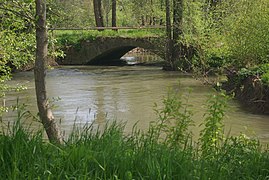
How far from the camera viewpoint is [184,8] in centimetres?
2527

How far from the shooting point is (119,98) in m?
17.8

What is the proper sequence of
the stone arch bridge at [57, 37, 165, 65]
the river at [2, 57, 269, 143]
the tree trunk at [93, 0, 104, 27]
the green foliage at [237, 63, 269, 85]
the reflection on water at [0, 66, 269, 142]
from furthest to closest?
the tree trunk at [93, 0, 104, 27]
the stone arch bridge at [57, 37, 165, 65]
the green foliage at [237, 63, 269, 85]
the reflection on water at [0, 66, 269, 142]
the river at [2, 57, 269, 143]

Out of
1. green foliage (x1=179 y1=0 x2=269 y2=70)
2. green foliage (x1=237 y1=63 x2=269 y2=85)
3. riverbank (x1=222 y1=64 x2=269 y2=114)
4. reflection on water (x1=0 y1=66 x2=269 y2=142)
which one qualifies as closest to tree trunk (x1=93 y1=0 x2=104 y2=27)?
reflection on water (x1=0 y1=66 x2=269 y2=142)

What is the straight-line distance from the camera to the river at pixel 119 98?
42.2 feet

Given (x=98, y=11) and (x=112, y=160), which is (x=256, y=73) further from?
(x=98, y=11)

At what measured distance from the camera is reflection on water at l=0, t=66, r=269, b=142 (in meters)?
13.1

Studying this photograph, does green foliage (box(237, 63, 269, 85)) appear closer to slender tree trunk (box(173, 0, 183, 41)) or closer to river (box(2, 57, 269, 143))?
river (box(2, 57, 269, 143))

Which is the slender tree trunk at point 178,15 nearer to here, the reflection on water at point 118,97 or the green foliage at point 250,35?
the reflection on water at point 118,97

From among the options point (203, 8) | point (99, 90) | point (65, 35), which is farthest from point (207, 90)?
point (65, 35)

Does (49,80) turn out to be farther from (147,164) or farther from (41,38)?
(147,164)

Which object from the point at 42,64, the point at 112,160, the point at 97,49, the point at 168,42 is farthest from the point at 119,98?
the point at 97,49

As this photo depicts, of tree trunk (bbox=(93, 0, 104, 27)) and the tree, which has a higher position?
tree trunk (bbox=(93, 0, 104, 27))

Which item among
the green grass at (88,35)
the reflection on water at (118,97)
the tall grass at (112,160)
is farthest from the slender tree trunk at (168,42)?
the tall grass at (112,160)

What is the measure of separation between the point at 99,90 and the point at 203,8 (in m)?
7.92
